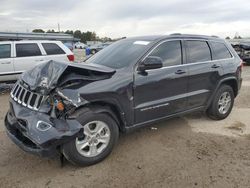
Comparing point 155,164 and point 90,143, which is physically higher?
point 90,143

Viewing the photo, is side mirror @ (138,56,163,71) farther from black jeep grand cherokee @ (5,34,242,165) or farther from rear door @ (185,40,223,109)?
rear door @ (185,40,223,109)

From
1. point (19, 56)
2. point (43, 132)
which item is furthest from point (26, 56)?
point (43, 132)

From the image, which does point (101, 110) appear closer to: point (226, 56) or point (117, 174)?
point (117, 174)

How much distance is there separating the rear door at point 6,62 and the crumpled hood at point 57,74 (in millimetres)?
5595

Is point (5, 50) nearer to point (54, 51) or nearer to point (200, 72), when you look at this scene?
point (54, 51)

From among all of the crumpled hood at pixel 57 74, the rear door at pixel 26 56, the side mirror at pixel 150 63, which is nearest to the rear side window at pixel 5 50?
the rear door at pixel 26 56

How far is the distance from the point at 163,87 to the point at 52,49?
6.24 metres

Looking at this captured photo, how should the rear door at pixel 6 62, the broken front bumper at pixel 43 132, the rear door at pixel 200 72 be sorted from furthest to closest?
the rear door at pixel 6 62
the rear door at pixel 200 72
the broken front bumper at pixel 43 132

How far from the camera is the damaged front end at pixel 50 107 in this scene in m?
3.34

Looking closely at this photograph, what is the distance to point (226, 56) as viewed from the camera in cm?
589

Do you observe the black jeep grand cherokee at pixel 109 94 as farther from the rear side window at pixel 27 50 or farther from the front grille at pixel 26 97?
the rear side window at pixel 27 50

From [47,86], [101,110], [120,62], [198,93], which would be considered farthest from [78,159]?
[198,93]

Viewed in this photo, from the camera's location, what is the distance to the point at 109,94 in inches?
151

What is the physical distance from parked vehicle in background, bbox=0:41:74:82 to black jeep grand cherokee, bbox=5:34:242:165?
4.91 m
